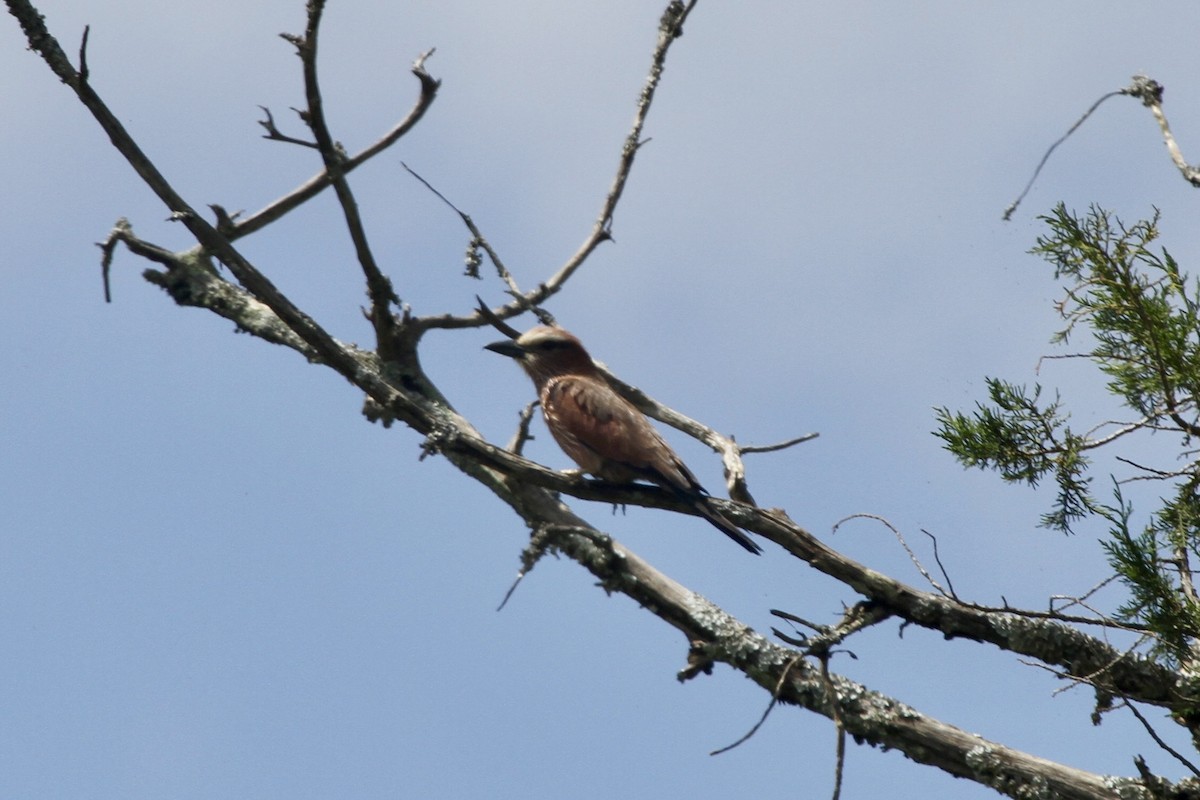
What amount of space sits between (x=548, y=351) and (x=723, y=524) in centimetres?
187

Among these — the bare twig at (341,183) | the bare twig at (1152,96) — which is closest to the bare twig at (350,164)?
the bare twig at (341,183)

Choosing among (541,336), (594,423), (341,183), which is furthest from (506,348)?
(341,183)

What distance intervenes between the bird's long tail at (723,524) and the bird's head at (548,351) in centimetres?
164

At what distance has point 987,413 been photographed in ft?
12.8

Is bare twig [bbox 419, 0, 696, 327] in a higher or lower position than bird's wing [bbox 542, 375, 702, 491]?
higher

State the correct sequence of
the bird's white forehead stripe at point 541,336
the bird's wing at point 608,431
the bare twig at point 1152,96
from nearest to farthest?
1. the bare twig at point 1152,96
2. the bird's wing at point 608,431
3. the bird's white forehead stripe at point 541,336

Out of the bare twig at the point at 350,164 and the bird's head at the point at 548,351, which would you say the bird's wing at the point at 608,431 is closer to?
the bird's head at the point at 548,351

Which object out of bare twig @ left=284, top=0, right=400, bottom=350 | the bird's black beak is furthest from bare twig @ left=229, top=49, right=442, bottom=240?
the bird's black beak

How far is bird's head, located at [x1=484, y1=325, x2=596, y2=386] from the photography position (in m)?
6.14

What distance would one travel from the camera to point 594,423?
537 centimetres

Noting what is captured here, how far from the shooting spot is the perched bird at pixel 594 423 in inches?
193

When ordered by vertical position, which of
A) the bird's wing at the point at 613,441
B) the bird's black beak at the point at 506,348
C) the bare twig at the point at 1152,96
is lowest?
the bird's wing at the point at 613,441

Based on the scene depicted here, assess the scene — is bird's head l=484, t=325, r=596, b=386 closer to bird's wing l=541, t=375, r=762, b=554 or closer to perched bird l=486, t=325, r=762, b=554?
perched bird l=486, t=325, r=762, b=554

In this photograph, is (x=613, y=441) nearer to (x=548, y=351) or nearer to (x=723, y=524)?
(x=723, y=524)
